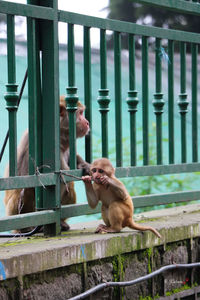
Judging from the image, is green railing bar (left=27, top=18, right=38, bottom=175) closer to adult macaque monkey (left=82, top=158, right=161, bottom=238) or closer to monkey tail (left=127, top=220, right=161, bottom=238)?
adult macaque monkey (left=82, top=158, right=161, bottom=238)

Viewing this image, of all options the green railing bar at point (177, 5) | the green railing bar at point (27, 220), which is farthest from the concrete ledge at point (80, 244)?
the green railing bar at point (177, 5)

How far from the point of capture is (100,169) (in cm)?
397

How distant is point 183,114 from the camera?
5.05m

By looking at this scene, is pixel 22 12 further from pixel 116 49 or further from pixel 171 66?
pixel 171 66

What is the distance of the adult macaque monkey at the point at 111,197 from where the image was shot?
394 centimetres

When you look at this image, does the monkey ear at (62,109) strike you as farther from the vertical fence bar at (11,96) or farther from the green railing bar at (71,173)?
the vertical fence bar at (11,96)

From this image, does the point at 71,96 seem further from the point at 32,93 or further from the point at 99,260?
the point at 99,260

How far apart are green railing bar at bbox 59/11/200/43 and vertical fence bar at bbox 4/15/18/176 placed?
17.4 inches

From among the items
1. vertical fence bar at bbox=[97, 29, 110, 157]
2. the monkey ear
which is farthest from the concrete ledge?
the monkey ear

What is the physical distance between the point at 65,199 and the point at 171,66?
1390 mm

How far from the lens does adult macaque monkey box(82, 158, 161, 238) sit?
12.9ft

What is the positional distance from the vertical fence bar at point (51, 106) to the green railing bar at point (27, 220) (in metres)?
0.07

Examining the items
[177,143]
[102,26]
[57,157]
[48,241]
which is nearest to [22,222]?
[48,241]

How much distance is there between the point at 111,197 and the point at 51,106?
2.37ft
